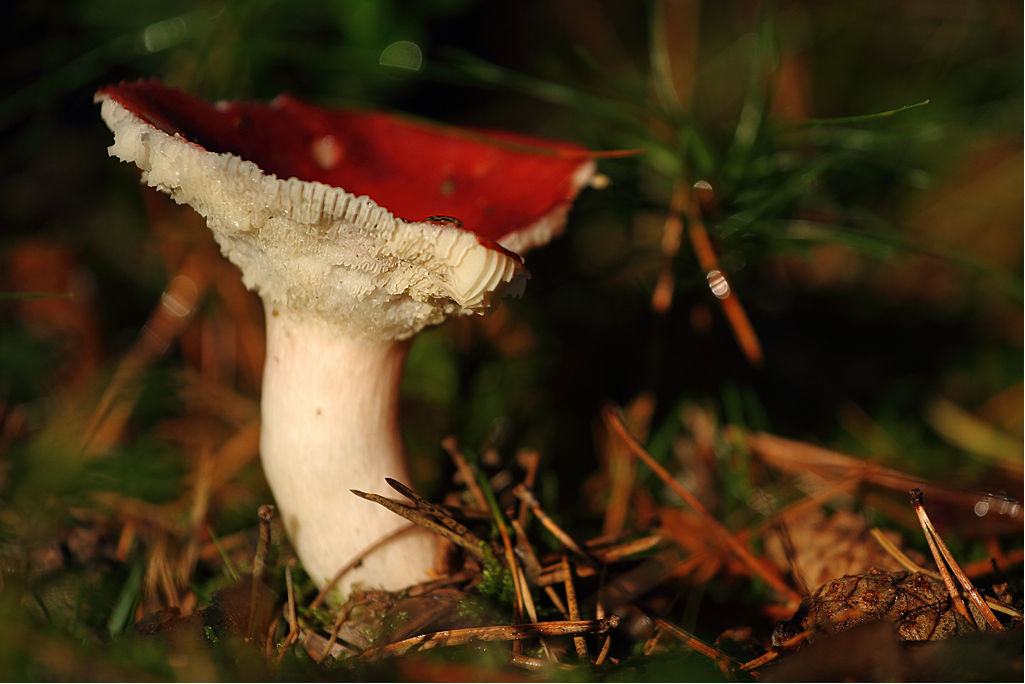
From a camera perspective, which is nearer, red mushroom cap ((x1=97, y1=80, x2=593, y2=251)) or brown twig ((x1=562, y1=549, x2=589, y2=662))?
brown twig ((x1=562, y1=549, x2=589, y2=662))

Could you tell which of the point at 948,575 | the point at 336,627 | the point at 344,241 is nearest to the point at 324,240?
the point at 344,241

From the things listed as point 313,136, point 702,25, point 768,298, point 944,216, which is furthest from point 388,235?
point 702,25

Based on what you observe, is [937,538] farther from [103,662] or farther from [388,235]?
[103,662]

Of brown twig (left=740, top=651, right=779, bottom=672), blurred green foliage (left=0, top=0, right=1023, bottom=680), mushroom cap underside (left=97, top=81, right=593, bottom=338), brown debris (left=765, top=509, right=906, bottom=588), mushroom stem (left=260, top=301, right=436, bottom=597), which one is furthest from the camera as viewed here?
blurred green foliage (left=0, top=0, right=1023, bottom=680)

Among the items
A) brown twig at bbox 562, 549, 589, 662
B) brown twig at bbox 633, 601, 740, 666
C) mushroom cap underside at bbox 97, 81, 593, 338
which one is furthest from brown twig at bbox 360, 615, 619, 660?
mushroom cap underside at bbox 97, 81, 593, 338

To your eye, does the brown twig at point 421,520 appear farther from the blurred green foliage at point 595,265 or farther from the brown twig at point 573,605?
the blurred green foliage at point 595,265

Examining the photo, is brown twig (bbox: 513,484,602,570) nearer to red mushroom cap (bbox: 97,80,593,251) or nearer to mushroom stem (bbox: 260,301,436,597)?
mushroom stem (bbox: 260,301,436,597)

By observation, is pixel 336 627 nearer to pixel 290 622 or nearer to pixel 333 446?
Result: pixel 290 622

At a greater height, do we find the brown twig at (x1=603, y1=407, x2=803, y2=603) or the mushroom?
the mushroom

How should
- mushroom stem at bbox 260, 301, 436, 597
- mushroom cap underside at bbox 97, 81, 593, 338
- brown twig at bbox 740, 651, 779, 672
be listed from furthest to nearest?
1. mushroom stem at bbox 260, 301, 436, 597
2. brown twig at bbox 740, 651, 779, 672
3. mushroom cap underside at bbox 97, 81, 593, 338
